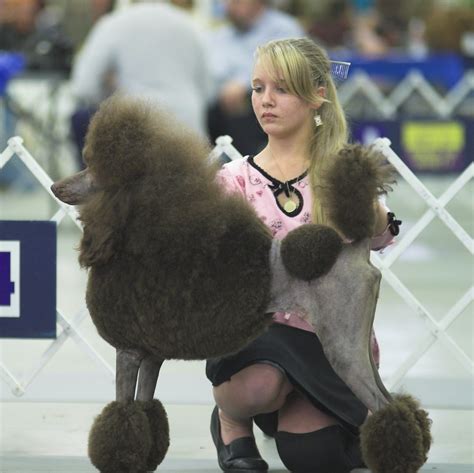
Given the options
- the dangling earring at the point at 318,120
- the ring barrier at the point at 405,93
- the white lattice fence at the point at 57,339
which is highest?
the dangling earring at the point at 318,120

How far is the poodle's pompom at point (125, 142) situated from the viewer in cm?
353

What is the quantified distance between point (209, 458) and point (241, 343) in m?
0.87

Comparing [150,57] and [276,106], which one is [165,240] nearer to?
[276,106]

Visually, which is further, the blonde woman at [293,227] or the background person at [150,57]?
the background person at [150,57]

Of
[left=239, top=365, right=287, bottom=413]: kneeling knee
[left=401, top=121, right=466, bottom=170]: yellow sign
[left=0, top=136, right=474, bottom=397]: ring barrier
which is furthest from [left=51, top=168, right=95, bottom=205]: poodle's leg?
[left=401, top=121, right=466, bottom=170]: yellow sign

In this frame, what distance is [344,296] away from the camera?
357 cm

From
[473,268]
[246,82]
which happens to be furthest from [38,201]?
[473,268]

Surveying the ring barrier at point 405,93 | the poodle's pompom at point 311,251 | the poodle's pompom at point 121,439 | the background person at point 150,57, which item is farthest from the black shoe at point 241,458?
the ring barrier at point 405,93

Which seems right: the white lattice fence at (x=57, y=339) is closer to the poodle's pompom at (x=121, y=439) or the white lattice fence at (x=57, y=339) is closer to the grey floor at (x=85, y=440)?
the grey floor at (x=85, y=440)

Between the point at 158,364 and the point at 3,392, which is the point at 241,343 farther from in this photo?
the point at 3,392

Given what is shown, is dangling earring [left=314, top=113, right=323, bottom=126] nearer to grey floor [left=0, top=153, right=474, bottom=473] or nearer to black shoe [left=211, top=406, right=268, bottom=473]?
black shoe [left=211, top=406, right=268, bottom=473]

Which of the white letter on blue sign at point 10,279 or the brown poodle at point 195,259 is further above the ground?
the brown poodle at point 195,259

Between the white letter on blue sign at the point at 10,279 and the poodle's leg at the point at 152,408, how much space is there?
0.99 metres

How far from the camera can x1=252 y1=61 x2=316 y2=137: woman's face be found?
150 inches
